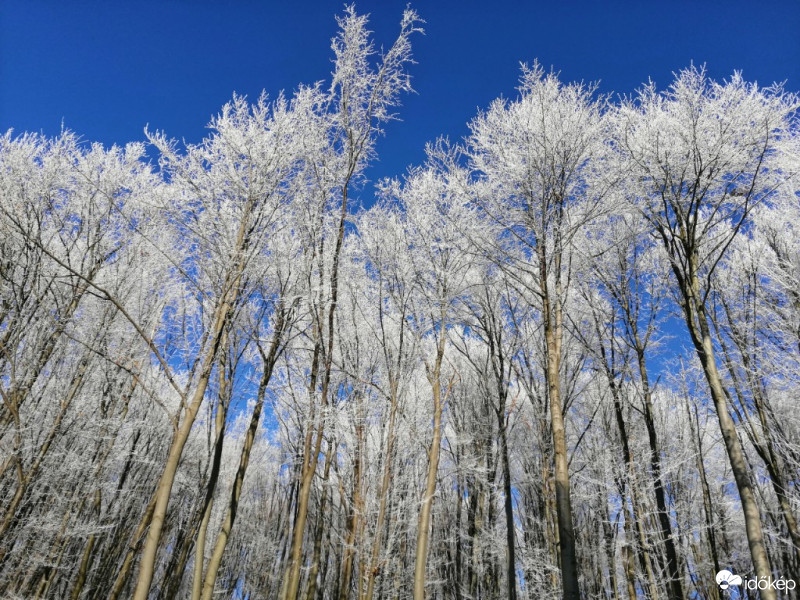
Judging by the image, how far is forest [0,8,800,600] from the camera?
17.6 feet

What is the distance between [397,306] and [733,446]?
556cm

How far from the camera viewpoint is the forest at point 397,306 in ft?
17.6

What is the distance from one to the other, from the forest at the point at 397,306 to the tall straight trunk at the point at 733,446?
43 millimetres

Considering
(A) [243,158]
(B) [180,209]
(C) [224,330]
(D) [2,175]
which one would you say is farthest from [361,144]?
(D) [2,175]

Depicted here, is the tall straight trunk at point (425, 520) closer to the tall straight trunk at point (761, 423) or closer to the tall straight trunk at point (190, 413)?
the tall straight trunk at point (190, 413)

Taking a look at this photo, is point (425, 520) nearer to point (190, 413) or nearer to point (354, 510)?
point (354, 510)

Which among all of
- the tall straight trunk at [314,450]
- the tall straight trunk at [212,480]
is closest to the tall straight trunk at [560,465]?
the tall straight trunk at [314,450]

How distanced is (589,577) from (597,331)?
13595 millimetres

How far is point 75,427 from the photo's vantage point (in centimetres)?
902

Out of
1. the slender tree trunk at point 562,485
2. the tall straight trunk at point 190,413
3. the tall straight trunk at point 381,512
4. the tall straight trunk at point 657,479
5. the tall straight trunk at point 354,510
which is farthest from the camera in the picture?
the tall straight trunk at point 354,510

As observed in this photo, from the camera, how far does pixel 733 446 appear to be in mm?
5477

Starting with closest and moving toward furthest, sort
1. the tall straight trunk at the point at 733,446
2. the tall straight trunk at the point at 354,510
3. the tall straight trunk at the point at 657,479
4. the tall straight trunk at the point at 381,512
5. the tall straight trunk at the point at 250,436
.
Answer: the tall straight trunk at the point at 733,446
the tall straight trunk at the point at 250,436
the tall straight trunk at the point at 381,512
the tall straight trunk at the point at 657,479
the tall straight trunk at the point at 354,510

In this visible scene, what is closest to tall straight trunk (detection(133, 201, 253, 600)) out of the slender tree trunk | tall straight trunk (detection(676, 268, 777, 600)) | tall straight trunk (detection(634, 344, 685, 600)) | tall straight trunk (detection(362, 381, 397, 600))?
tall straight trunk (detection(362, 381, 397, 600))

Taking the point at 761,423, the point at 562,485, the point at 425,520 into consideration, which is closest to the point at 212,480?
the point at 425,520
